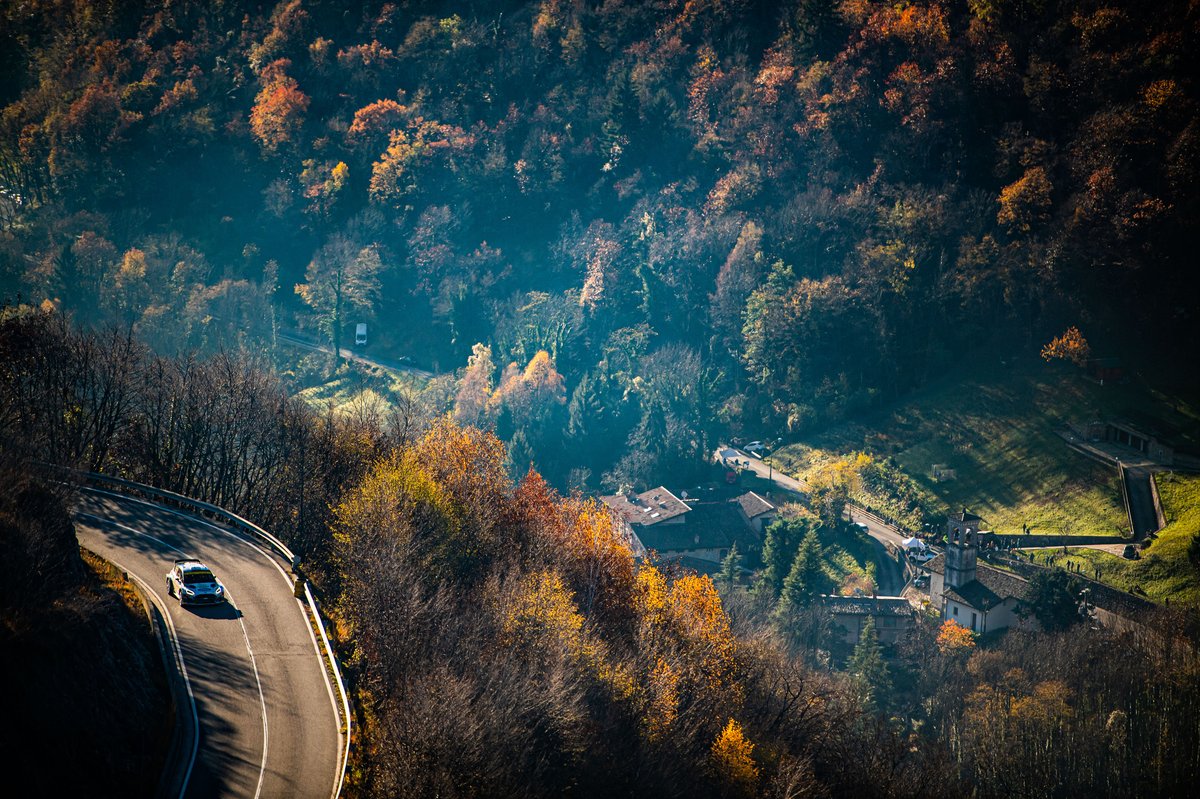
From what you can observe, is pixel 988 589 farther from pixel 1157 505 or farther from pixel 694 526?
pixel 694 526

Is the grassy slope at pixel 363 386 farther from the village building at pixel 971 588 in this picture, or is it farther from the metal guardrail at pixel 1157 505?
the metal guardrail at pixel 1157 505

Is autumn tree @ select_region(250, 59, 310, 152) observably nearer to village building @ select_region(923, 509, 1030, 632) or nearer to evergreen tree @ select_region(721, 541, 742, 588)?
evergreen tree @ select_region(721, 541, 742, 588)

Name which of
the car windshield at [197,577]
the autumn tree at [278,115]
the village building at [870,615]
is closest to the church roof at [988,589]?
the village building at [870,615]

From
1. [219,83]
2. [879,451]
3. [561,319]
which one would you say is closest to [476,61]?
[219,83]

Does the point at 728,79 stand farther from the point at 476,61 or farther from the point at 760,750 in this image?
the point at 760,750

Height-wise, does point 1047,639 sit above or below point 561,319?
below

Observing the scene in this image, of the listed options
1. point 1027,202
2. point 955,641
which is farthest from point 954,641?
point 1027,202
